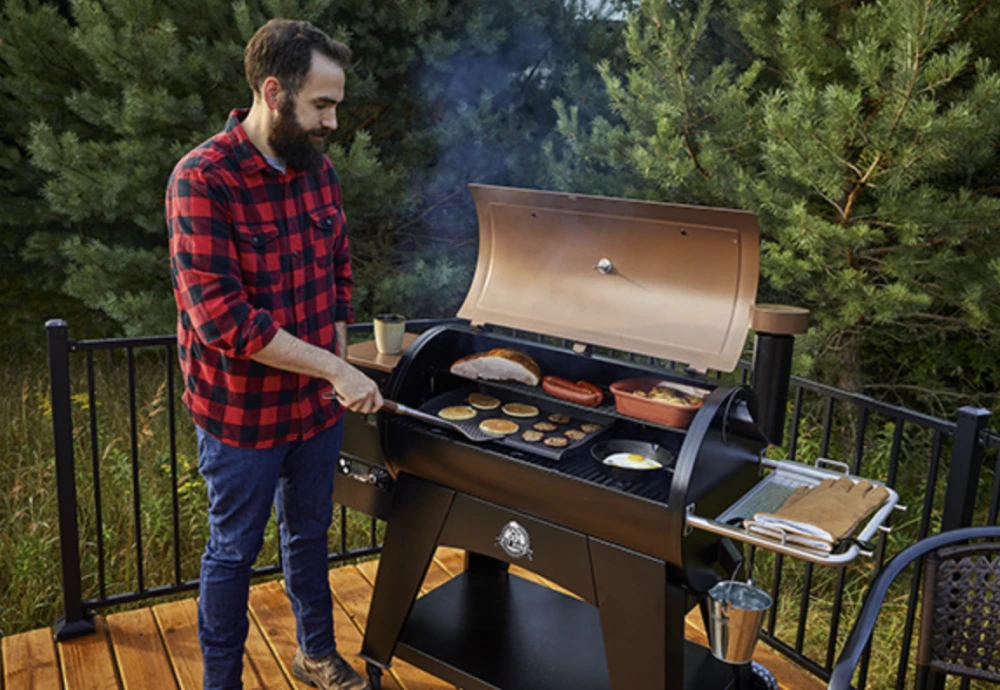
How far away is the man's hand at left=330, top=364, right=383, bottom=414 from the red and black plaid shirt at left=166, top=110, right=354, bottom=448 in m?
0.19

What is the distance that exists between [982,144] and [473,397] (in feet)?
8.96

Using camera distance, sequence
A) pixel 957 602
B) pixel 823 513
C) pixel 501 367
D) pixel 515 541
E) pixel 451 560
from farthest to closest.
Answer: pixel 451 560, pixel 501 367, pixel 515 541, pixel 823 513, pixel 957 602

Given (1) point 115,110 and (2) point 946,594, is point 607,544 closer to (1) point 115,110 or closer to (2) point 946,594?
(2) point 946,594

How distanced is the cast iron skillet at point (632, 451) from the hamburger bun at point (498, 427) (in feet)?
0.76

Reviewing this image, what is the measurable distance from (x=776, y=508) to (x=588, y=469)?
47 cm

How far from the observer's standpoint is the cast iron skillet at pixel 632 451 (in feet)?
6.85

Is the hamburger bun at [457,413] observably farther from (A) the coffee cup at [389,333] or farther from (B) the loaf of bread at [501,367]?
(A) the coffee cup at [389,333]

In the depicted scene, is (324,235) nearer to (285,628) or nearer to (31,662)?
(285,628)

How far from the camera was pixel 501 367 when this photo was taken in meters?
2.39

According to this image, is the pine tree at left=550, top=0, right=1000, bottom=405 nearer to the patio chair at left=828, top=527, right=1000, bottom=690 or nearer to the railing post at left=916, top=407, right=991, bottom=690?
the railing post at left=916, top=407, right=991, bottom=690

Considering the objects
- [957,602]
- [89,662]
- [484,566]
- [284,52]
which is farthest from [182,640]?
[957,602]

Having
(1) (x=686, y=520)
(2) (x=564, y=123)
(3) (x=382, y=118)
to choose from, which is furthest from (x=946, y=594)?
(3) (x=382, y=118)

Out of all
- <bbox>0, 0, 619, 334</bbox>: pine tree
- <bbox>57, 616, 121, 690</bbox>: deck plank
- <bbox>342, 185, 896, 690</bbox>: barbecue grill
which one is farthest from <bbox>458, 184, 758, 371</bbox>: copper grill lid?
<bbox>0, 0, 619, 334</bbox>: pine tree

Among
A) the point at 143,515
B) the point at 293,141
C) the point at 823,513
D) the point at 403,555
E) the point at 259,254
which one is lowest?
the point at 143,515
